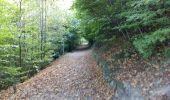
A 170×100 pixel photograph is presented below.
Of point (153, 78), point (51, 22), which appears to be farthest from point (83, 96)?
point (51, 22)

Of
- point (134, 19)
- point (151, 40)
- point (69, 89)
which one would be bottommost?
point (69, 89)

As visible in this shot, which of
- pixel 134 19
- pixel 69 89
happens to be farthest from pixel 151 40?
pixel 69 89

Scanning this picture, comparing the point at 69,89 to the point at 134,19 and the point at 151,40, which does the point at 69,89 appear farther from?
the point at 151,40

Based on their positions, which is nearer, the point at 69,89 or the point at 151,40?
the point at 151,40

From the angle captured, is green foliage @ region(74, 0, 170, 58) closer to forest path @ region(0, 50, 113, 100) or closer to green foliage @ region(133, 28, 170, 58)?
green foliage @ region(133, 28, 170, 58)

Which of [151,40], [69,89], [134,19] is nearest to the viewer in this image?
[151,40]

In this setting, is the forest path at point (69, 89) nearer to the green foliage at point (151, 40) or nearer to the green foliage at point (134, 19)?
the green foliage at point (151, 40)

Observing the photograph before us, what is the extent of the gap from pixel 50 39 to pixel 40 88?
12.3 metres

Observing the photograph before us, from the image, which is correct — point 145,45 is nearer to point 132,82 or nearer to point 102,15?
point 132,82

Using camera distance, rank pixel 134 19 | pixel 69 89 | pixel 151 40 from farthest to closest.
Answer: pixel 69 89, pixel 134 19, pixel 151 40

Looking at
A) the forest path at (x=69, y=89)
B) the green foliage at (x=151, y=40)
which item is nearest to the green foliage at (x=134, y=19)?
the green foliage at (x=151, y=40)

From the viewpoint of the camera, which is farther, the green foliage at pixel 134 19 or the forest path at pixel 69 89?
the forest path at pixel 69 89

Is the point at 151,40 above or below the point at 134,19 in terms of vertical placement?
below

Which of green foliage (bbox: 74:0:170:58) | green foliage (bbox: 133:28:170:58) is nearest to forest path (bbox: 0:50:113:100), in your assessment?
green foliage (bbox: 133:28:170:58)
